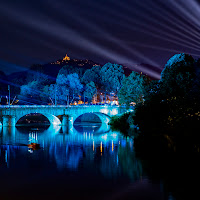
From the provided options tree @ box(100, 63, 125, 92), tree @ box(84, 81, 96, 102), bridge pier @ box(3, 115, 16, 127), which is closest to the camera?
bridge pier @ box(3, 115, 16, 127)

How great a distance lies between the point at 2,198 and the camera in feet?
62.1

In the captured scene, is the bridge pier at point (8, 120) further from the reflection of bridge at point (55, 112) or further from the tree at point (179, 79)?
the tree at point (179, 79)

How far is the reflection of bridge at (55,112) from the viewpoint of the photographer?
70.8 meters

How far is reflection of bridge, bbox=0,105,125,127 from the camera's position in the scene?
2785 inches

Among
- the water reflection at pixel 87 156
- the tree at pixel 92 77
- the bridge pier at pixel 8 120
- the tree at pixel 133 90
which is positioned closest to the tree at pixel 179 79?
the water reflection at pixel 87 156

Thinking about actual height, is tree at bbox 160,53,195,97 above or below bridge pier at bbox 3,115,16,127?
above

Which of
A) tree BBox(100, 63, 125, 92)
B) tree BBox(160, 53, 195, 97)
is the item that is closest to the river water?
tree BBox(160, 53, 195, 97)

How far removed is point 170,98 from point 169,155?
14351 millimetres

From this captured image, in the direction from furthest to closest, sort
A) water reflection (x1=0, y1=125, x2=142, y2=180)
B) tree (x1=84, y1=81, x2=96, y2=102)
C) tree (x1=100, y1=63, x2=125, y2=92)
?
1. tree (x1=100, y1=63, x2=125, y2=92)
2. tree (x1=84, y1=81, x2=96, y2=102)
3. water reflection (x1=0, y1=125, x2=142, y2=180)

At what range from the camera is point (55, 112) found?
76.6 m

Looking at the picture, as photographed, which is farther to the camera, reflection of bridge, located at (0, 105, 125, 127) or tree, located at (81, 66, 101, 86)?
tree, located at (81, 66, 101, 86)

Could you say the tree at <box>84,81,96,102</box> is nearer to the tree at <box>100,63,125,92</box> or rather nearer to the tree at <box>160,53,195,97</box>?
the tree at <box>100,63,125,92</box>

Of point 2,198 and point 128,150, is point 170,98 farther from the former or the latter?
point 2,198

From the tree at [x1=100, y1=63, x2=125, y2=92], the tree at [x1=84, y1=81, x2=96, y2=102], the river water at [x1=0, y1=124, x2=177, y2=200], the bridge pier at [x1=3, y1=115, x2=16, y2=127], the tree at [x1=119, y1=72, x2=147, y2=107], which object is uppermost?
the tree at [x1=100, y1=63, x2=125, y2=92]
